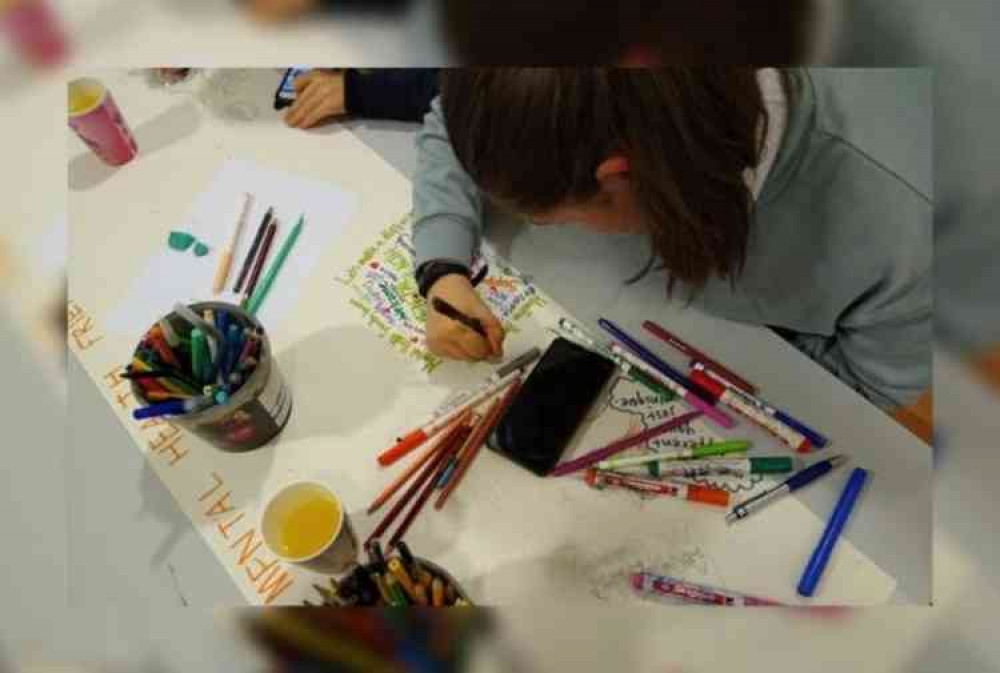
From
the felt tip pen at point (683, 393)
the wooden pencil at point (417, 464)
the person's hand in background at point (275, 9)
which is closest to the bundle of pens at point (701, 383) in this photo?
the felt tip pen at point (683, 393)

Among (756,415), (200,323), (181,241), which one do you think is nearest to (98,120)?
(181,241)

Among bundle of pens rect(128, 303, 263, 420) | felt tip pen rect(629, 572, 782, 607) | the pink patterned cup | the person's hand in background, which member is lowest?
felt tip pen rect(629, 572, 782, 607)

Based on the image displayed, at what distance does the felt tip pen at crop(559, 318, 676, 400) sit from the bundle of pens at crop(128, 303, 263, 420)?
0.22m

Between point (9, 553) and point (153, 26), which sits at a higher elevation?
point (153, 26)

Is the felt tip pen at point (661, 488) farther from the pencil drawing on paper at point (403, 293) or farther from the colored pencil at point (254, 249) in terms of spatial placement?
the colored pencil at point (254, 249)

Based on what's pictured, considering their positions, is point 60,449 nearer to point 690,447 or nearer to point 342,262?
point 342,262

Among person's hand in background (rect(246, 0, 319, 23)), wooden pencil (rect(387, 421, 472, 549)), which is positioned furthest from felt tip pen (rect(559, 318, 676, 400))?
person's hand in background (rect(246, 0, 319, 23))

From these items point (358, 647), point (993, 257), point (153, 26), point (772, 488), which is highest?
point (153, 26)

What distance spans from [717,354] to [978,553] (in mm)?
220

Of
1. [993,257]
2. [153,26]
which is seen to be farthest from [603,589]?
[153,26]

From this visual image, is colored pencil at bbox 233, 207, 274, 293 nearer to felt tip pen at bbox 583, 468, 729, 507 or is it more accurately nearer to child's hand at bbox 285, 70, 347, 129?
child's hand at bbox 285, 70, 347, 129

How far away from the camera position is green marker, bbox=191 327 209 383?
59 centimetres

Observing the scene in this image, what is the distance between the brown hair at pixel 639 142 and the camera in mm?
593

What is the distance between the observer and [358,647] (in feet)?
1.96
